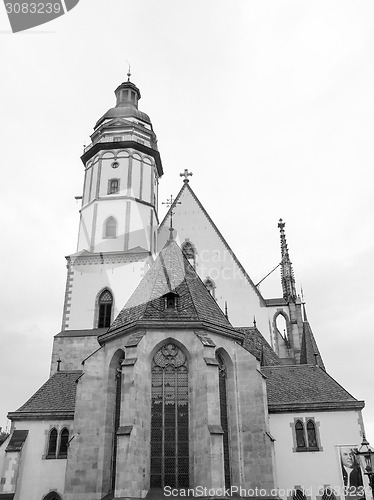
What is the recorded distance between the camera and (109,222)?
31.9 metres

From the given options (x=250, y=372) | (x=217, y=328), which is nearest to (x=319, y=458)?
(x=250, y=372)

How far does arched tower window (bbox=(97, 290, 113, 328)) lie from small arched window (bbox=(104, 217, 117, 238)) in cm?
388

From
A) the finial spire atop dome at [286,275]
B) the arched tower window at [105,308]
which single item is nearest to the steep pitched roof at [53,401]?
the arched tower window at [105,308]

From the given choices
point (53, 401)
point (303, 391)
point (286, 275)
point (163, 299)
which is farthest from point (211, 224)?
point (53, 401)

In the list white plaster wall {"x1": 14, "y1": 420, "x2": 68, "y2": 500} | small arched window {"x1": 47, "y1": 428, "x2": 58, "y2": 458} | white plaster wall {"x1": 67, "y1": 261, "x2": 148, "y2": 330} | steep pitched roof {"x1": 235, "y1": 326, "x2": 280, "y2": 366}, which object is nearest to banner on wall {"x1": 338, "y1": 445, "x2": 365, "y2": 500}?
steep pitched roof {"x1": 235, "y1": 326, "x2": 280, "y2": 366}

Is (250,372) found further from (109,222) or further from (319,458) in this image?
(109,222)

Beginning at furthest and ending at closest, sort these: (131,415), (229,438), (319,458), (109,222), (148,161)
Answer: (148,161) → (109,222) → (319,458) → (229,438) → (131,415)

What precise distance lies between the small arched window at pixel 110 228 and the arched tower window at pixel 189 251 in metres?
4.46

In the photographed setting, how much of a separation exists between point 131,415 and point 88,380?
346 centimetres

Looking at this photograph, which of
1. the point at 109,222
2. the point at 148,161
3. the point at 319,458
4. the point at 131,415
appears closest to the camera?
the point at 131,415

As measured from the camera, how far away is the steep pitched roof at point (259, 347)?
2644 centimetres

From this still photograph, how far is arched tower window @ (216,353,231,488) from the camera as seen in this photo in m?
18.2

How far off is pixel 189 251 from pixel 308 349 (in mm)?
9320

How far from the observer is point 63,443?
22156 mm
